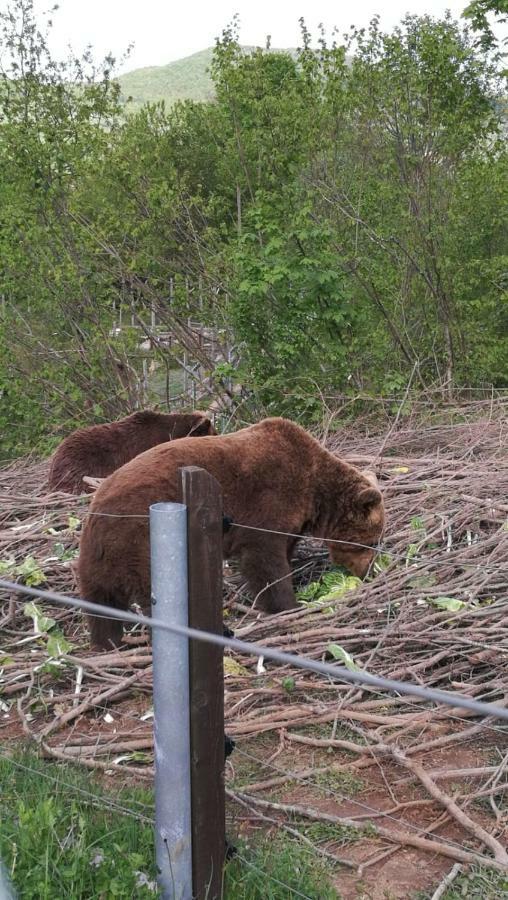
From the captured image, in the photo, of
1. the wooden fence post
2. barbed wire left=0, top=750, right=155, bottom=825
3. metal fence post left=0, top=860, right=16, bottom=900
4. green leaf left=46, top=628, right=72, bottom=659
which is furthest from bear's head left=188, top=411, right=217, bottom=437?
metal fence post left=0, top=860, right=16, bottom=900

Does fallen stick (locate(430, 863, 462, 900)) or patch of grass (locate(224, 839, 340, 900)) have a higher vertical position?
patch of grass (locate(224, 839, 340, 900))

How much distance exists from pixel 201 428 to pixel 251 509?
9.29ft

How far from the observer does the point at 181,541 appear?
2777 mm

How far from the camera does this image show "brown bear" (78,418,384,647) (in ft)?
17.0

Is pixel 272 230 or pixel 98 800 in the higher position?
pixel 272 230

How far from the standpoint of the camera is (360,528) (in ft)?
20.3

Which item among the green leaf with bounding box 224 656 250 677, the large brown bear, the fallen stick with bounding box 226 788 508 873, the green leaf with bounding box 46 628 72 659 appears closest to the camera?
the fallen stick with bounding box 226 788 508 873

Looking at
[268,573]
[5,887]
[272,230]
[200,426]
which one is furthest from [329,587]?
[272,230]

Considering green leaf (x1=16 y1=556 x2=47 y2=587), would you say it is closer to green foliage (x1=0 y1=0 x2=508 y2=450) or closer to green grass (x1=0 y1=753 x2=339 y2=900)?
green grass (x1=0 y1=753 x2=339 y2=900)

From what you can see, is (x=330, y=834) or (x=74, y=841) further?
(x=330, y=834)

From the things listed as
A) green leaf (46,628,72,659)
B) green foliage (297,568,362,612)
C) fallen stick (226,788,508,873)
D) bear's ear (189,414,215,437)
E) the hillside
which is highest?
the hillside

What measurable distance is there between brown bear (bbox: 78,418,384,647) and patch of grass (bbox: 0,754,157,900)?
173cm

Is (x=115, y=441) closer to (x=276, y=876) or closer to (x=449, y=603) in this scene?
(x=449, y=603)

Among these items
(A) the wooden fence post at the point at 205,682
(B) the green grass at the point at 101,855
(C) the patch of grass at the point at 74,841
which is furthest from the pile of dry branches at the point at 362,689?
(A) the wooden fence post at the point at 205,682
